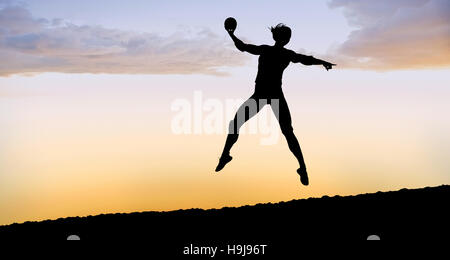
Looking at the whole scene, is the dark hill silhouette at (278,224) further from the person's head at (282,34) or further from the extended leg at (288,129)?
the person's head at (282,34)

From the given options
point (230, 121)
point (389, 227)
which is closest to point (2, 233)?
point (230, 121)

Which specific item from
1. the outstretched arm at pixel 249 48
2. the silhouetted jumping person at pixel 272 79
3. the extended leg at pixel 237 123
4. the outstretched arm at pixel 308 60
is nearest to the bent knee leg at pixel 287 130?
the silhouetted jumping person at pixel 272 79

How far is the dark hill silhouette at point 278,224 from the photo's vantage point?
27.6 feet

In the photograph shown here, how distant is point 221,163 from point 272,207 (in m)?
1.31

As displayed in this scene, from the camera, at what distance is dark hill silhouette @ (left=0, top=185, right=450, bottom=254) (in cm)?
840

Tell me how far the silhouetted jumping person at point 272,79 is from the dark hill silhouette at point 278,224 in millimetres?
1489

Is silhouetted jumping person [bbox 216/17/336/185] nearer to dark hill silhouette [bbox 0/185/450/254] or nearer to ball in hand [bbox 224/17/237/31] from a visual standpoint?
ball in hand [bbox 224/17/237/31]

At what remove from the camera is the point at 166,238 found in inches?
344

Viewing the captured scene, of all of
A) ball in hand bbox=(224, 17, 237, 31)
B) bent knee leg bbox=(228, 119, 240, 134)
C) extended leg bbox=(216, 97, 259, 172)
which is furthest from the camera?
ball in hand bbox=(224, 17, 237, 31)

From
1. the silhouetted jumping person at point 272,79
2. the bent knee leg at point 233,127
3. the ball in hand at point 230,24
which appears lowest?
the bent knee leg at point 233,127

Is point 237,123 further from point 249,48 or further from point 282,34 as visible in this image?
point 282,34

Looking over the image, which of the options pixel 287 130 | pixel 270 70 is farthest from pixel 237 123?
pixel 270 70

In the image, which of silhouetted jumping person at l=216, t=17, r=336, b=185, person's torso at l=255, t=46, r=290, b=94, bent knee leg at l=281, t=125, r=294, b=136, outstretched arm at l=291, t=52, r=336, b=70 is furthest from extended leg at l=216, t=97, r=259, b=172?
outstretched arm at l=291, t=52, r=336, b=70
